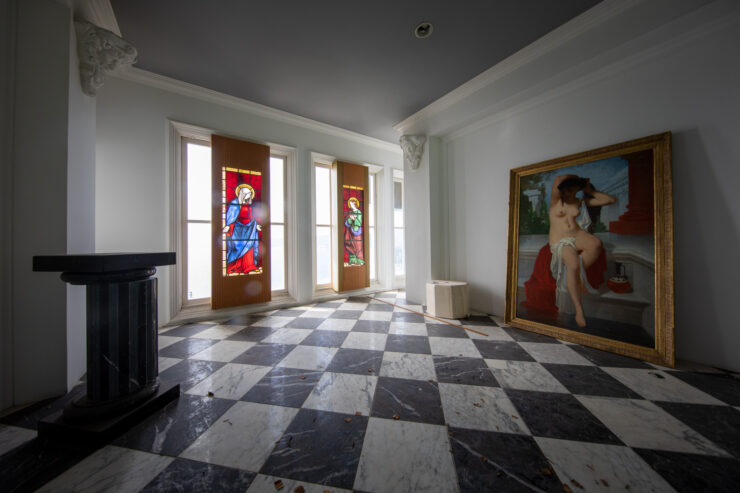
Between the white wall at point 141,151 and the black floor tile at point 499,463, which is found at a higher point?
the white wall at point 141,151

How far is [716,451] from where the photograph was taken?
1.10 m

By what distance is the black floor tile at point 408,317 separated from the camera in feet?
10.2

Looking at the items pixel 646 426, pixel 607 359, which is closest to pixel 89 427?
pixel 646 426

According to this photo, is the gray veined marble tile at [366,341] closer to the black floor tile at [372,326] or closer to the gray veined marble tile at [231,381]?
the black floor tile at [372,326]

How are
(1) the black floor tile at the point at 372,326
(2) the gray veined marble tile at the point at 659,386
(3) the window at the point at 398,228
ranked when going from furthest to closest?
1. (3) the window at the point at 398,228
2. (1) the black floor tile at the point at 372,326
3. (2) the gray veined marble tile at the point at 659,386

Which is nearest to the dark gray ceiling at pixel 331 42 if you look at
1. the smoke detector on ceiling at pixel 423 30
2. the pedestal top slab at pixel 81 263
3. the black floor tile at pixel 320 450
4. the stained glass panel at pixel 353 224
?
the smoke detector on ceiling at pixel 423 30

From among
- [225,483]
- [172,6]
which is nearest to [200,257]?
[172,6]

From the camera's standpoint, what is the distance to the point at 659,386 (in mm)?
1610

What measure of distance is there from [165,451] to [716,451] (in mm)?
2597

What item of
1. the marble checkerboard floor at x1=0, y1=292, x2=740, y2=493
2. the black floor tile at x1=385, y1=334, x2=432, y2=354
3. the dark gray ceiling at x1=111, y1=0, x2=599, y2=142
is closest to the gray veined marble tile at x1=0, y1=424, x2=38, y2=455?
the marble checkerboard floor at x1=0, y1=292, x2=740, y2=493

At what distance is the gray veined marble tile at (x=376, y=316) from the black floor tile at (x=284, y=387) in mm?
1441

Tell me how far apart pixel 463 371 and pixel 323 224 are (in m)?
3.36

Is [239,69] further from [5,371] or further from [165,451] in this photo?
[165,451]

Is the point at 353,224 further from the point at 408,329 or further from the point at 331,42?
the point at 331,42
